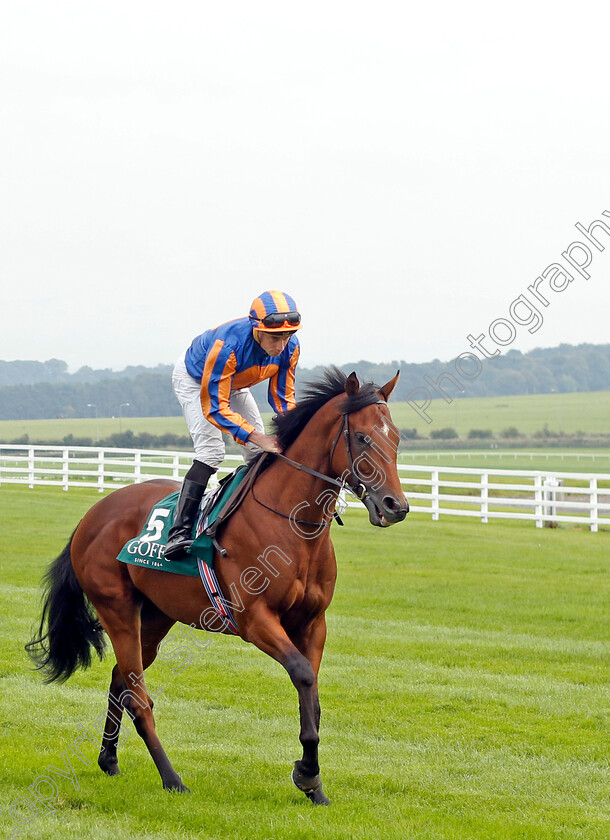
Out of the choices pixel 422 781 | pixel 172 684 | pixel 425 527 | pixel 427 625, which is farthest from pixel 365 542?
pixel 422 781

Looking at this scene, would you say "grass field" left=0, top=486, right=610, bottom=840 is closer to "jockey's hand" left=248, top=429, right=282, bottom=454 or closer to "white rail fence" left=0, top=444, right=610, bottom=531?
"jockey's hand" left=248, top=429, right=282, bottom=454

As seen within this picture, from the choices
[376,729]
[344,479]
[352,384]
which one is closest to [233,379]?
[352,384]

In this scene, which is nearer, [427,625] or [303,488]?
[303,488]

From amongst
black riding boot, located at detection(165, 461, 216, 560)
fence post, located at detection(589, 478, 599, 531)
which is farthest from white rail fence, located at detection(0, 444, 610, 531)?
black riding boot, located at detection(165, 461, 216, 560)

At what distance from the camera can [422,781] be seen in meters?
5.12

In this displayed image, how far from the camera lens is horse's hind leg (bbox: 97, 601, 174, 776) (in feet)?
17.9

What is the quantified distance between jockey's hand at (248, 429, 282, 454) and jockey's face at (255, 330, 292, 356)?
1.57 feet

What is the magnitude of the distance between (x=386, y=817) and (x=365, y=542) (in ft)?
40.4

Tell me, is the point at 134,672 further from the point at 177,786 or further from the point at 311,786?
the point at 311,786

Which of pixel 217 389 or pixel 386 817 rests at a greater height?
pixel 217 389

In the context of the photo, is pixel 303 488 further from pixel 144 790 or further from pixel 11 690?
pixel 11 690

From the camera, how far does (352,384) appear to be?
15.8ft

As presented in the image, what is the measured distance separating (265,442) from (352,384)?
64cm

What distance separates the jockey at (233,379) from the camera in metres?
5.12
